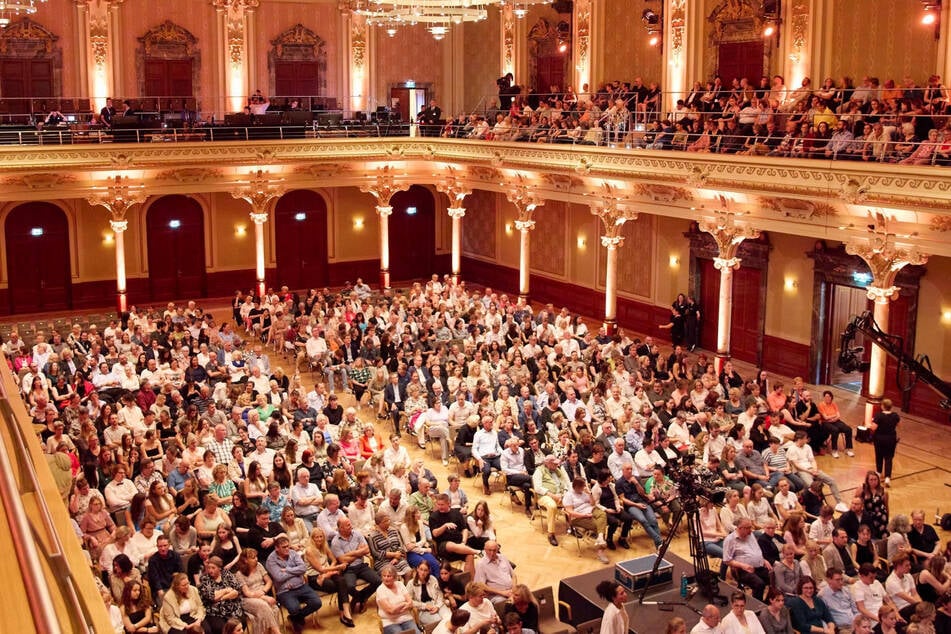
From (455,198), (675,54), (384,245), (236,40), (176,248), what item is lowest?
(176,248)

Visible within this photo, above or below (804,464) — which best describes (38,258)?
above

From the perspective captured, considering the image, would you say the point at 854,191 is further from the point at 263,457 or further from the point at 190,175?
the point at 190,175

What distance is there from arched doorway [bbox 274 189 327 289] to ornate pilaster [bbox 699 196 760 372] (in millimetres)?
12968

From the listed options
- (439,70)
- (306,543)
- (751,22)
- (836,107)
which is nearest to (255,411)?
(306,543)

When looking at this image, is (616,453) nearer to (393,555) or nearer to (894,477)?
(393,555)

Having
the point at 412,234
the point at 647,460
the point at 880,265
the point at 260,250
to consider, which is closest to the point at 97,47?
the point at 260,250

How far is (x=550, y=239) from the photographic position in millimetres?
25984

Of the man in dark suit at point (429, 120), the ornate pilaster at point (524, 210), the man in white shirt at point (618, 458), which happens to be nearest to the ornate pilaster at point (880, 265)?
the man in white shirt at point (618, 458)

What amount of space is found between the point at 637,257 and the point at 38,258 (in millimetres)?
14579

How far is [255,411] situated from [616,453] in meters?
4.57

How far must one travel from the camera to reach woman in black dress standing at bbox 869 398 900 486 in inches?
520

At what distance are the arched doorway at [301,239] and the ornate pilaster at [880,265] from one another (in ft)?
53.0

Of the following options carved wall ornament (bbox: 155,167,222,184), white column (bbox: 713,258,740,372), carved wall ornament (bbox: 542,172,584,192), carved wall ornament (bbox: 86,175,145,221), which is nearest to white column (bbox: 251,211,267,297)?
carved wall ornament (bbox: 155,167,222,184)

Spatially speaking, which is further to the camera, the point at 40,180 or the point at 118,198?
the point at 118,198
